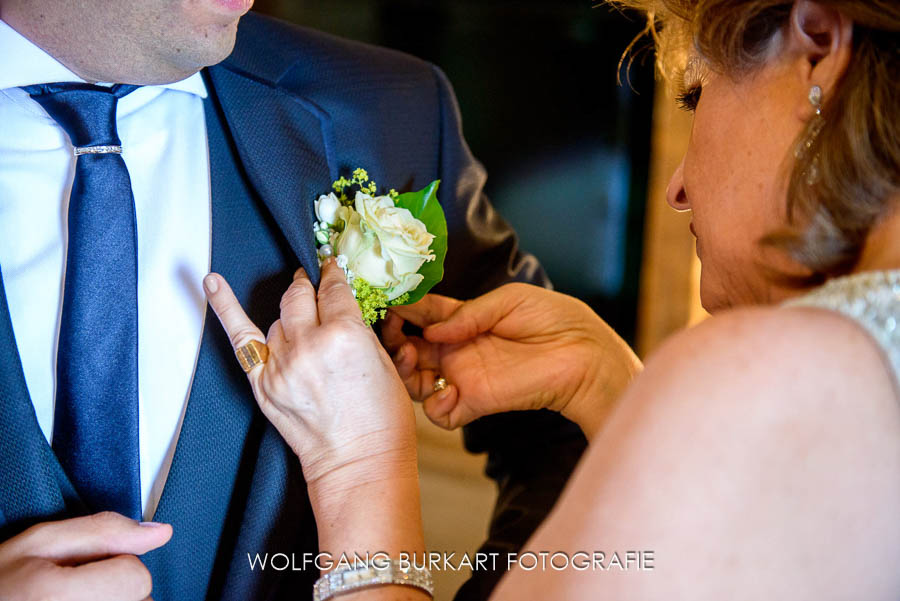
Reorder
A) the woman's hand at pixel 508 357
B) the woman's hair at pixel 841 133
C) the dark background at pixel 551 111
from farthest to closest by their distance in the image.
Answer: the dark background at pixel 551 111, the woman's hand at pixel 508 357, the woman's hair at pixel 841 133

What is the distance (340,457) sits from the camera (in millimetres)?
1123

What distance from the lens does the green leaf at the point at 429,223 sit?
128 centimetres

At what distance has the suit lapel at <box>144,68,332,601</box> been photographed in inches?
44.6

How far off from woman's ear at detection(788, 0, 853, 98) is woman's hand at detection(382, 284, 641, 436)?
650 millimetres

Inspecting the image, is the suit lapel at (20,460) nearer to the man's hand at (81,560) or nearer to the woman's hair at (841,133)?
the man's hand at (81,560)

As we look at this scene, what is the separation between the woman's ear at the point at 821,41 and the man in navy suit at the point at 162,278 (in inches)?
28.7

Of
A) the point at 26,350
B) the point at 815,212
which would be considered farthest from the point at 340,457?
the point at 815,212

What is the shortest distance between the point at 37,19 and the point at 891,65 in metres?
1.12

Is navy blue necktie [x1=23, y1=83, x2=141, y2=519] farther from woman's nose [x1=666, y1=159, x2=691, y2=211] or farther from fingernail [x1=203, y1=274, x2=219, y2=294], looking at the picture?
woman's nose [x1=666, y1=159, x2=691, y2=211]

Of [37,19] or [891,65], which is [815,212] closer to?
[891,65]

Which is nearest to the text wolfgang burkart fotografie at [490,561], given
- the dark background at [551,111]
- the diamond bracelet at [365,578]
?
the diamond bracelet at [365,578]

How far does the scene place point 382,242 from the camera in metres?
1.16

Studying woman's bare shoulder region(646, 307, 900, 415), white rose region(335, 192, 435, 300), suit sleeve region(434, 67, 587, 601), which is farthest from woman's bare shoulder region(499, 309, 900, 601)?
suit sleeve region(434, 67, 587, 601)

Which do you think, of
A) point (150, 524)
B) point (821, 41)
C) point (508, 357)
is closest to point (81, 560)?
point (150, 524)
